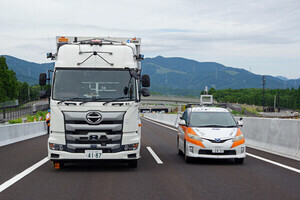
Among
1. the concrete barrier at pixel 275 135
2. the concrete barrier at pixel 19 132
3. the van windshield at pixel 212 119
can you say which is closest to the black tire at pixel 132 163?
the van windshield at pixel 212 119

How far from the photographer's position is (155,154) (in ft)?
46.2

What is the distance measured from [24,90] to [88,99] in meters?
159

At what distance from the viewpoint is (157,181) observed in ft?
28.3

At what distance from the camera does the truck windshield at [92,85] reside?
9742mm

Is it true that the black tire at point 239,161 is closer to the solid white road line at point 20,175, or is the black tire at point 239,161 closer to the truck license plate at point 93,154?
the truck license plate at point 93,154

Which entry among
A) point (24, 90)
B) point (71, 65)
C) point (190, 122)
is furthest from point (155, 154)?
point (24, 90)

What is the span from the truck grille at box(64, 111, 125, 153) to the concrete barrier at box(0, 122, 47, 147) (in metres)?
9.15

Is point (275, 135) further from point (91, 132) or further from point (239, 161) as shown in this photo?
point (91, 132)

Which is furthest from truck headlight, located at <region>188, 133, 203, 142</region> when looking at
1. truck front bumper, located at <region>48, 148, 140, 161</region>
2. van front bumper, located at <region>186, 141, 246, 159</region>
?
truck front bumper, located at <region>48, 148, 140, 161</region>

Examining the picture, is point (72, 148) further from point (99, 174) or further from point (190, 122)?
point (190, 122)

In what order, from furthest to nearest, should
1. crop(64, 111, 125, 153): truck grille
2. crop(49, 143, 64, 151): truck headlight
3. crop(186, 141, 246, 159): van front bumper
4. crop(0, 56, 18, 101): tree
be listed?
crop(0, 56, 18, 101): tree → crop(186, 141, 246, 159): van front bumper → crop(49, 143, 64, 151): truck headlight → crop(64, 111, 125, 153): truck grille

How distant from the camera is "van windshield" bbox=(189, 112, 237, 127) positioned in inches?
480

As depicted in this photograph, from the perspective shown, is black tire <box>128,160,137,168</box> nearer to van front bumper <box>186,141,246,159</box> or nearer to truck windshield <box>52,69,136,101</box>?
truck windshield <box>52,69,136,101</box>

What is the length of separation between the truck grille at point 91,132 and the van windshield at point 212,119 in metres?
3.38
